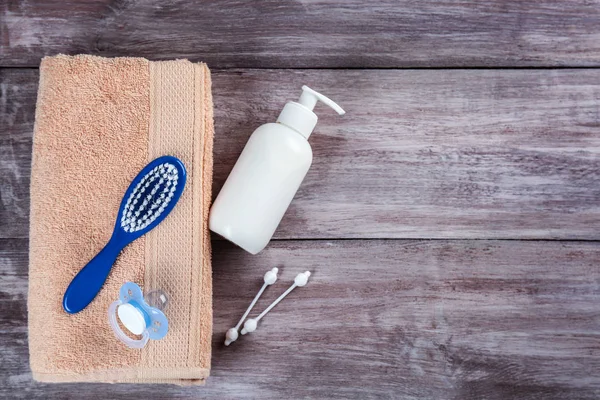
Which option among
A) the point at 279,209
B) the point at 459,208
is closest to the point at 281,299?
the point at 279,209

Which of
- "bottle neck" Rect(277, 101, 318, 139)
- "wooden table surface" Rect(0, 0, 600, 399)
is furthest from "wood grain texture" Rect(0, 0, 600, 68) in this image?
"bottle neck" Rect(277, 101, 318, 139)

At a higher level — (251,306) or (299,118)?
(299,118)

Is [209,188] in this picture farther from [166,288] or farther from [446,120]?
[446,120]

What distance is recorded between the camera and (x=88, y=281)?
0.52 metres

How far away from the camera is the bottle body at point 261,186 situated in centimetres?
53

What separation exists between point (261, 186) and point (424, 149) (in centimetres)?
20

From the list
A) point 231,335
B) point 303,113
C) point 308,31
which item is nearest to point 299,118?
point 303,113

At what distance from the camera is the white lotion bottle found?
0.53 metres

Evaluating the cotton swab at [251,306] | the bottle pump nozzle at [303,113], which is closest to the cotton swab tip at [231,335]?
the cotton swab at [251,306]

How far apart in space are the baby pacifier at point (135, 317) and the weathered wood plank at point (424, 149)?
172 mm

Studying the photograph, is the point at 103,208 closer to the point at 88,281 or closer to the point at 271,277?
the point at 88,281

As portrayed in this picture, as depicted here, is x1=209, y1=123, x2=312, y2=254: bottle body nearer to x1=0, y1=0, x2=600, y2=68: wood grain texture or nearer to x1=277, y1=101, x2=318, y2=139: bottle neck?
x1=277, y1=101, x2=318, y2=139: bottle neck

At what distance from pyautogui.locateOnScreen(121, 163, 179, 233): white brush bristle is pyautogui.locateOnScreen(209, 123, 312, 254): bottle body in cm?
5

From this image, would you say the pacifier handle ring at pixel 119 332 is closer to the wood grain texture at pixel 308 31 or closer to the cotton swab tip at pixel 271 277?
the cotton swab tip at pixel 271 277
